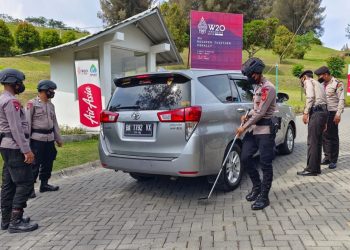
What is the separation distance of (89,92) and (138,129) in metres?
5.79

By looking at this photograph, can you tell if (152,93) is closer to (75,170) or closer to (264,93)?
(264,93)

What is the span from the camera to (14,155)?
13.9 feet

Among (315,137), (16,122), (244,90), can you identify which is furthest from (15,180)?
(315,137)

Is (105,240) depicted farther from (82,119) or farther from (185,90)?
(82,119)

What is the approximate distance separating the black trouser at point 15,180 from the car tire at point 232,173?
8.67 feet

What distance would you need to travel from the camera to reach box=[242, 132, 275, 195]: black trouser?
15.8 ft

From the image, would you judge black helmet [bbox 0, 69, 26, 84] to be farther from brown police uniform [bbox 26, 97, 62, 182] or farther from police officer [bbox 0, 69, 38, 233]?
brown police uniform [bbox 26, 97, 62, 182]

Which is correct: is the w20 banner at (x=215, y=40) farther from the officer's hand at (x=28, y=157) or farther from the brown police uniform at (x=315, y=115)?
the officer's hand at (x=28, y=157)

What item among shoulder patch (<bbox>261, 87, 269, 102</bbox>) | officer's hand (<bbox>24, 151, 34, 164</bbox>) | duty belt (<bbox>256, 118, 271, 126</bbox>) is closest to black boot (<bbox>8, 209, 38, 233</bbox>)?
officer's hand (<bbox>24, 151, 34, 164</bbox>)

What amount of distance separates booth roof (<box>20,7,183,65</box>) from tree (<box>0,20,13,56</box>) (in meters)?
26.9

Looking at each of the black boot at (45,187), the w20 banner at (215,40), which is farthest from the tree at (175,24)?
the black boot at (45,187)

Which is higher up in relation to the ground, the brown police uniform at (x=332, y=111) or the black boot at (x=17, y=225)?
the brown police uniform at (x=332, y=111)

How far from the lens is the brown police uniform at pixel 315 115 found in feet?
20.8

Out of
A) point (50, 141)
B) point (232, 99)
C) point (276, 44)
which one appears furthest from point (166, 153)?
point (276, 44)
